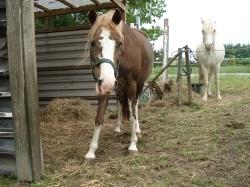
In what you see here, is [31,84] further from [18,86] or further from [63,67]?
[63,67]

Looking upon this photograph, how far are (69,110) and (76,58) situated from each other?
145cm

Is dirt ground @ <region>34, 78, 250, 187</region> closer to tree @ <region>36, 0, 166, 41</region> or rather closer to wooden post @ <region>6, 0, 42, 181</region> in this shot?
wooden post @ <region>6, 0, 42, 181</region>

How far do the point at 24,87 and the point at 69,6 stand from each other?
446 centimetres

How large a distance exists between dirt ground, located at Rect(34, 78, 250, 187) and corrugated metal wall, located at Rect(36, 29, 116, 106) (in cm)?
64

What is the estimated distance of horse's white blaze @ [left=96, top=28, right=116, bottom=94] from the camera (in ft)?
13.7

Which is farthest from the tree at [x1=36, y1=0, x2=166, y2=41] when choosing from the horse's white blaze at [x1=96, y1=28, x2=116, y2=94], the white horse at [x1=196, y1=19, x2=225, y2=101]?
the horse's white blaze at [x1=96, y1=28, x2=116, y2=94]

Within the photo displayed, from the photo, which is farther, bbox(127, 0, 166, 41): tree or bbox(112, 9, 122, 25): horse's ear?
bbox(127, 0, 166, 41): tree

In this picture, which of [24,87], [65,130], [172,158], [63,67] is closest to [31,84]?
[24,87]

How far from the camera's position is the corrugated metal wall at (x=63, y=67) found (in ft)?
29.6

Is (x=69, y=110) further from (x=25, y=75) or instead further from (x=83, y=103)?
(x=25, y=75)

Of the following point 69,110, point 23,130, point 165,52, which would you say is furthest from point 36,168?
point 165,52

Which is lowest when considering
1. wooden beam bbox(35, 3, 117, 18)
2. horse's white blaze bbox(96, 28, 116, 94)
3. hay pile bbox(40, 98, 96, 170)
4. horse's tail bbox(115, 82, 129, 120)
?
hay pile bbox(40, 98, 96, 170)

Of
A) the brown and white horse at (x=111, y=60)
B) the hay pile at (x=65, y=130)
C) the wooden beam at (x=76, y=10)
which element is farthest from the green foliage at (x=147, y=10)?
the brown and white horse at (x=111, y=60)

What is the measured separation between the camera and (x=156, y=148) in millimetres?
5387
